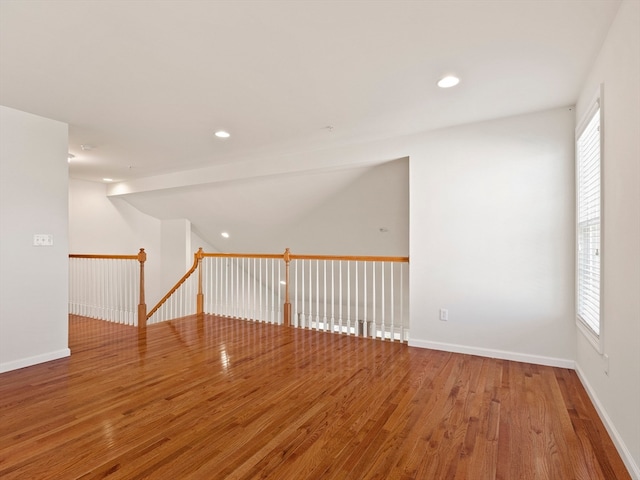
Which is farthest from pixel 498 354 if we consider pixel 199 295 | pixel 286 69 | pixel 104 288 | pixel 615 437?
pixel 104 288

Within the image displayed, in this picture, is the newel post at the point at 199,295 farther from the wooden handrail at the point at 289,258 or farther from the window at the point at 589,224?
the window at the point at 589,224

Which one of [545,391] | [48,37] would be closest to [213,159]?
[48,37]

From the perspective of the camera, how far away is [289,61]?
8.11 ft

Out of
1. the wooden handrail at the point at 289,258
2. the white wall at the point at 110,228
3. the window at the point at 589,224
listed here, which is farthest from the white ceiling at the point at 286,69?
the white wall at the point at 110,228

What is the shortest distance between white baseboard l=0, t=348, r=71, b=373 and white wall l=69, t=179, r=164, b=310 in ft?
11.7

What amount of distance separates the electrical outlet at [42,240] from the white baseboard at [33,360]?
1.10 meters

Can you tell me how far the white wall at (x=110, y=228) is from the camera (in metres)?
6.54

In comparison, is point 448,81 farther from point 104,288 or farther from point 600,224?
point 104,288

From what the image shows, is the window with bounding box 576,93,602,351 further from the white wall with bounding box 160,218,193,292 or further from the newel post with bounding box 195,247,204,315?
the white wall with bounding box 160,218,193,292

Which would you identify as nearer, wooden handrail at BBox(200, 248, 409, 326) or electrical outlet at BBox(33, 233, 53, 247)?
electrical outlet at BBox(33, 233, 53, 247)

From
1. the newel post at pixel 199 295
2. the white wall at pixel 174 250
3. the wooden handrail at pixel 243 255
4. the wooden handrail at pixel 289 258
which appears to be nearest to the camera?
the wooden handrail at pixel 289 258

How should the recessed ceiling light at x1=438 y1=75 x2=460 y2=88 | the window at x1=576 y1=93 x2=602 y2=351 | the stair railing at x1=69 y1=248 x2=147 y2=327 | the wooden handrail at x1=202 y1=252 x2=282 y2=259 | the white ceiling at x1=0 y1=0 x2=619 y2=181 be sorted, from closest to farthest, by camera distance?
the white ceiling at x1=0 y1=0 x2=619 y2=181
the window at x1=576 y1=93 x2=602 y2=351
the recessed ceiling light at x1=438 y1=75 x2=460 y2=88
the wooden handrail at x1=202 y1=252 x2=282 y2=259
the stair railing at x1=69 y1=248 x2=147 y2=327

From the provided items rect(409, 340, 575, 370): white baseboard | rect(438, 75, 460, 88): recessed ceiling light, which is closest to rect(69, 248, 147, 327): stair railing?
rect(409, 340, 575, 370): white baseboard

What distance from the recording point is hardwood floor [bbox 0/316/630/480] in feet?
5.89
